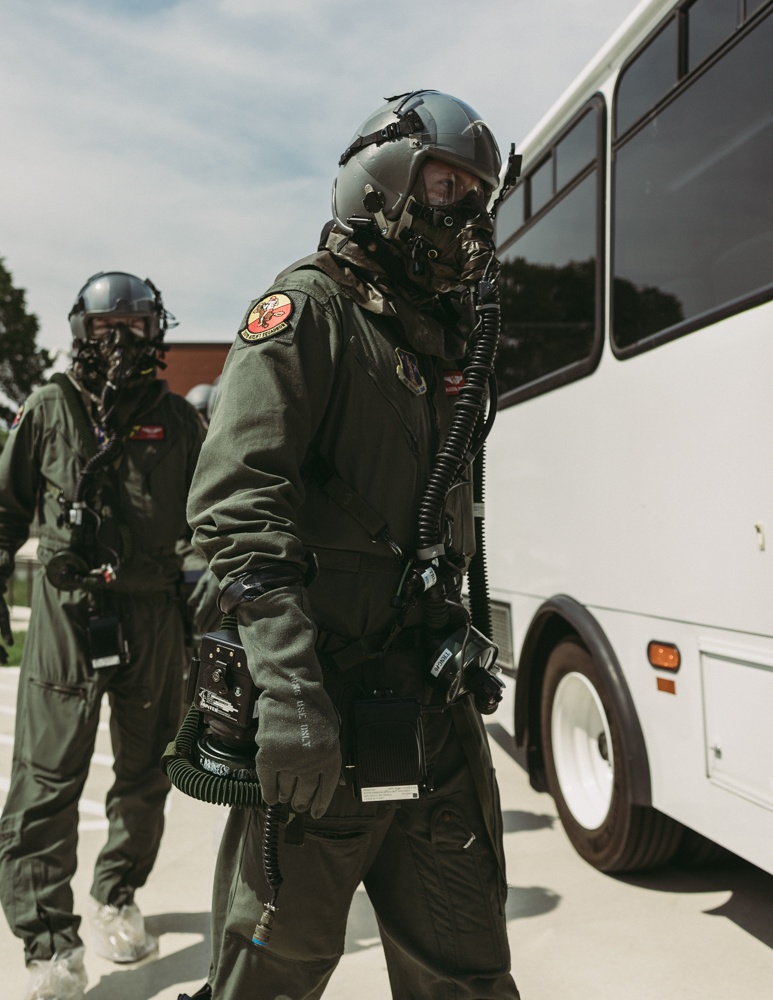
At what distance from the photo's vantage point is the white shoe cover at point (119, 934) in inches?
128

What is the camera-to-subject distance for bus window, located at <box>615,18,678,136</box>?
139 inches

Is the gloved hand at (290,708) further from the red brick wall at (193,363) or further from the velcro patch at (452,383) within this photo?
the red brick wall at (193,363)

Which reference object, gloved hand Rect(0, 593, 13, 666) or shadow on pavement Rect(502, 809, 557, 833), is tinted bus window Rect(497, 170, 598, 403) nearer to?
shadow on pavement Rect(502, 809, 557, 833)

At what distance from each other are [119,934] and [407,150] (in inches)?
106

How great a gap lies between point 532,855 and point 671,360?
87.4 inches

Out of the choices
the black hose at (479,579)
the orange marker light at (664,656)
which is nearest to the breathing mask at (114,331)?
the black hose at (479,579)

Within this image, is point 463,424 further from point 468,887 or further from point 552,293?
point 552,293

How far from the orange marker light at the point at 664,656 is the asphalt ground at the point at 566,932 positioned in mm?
936

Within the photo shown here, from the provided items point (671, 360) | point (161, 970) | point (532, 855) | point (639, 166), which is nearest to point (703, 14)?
point (639, 166)

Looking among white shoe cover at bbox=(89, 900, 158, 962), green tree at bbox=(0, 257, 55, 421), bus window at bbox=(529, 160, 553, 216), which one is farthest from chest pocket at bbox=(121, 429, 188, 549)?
green tree at bbox=(0, 257, 55, 421)

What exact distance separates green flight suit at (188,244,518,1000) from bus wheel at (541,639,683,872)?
1845 millimetres

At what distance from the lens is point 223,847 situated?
1932 millimetres

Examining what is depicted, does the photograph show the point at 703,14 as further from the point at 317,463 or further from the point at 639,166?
the point at 317,463

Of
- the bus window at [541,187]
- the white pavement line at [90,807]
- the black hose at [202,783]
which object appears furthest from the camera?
the white pavement line at [90,807]
